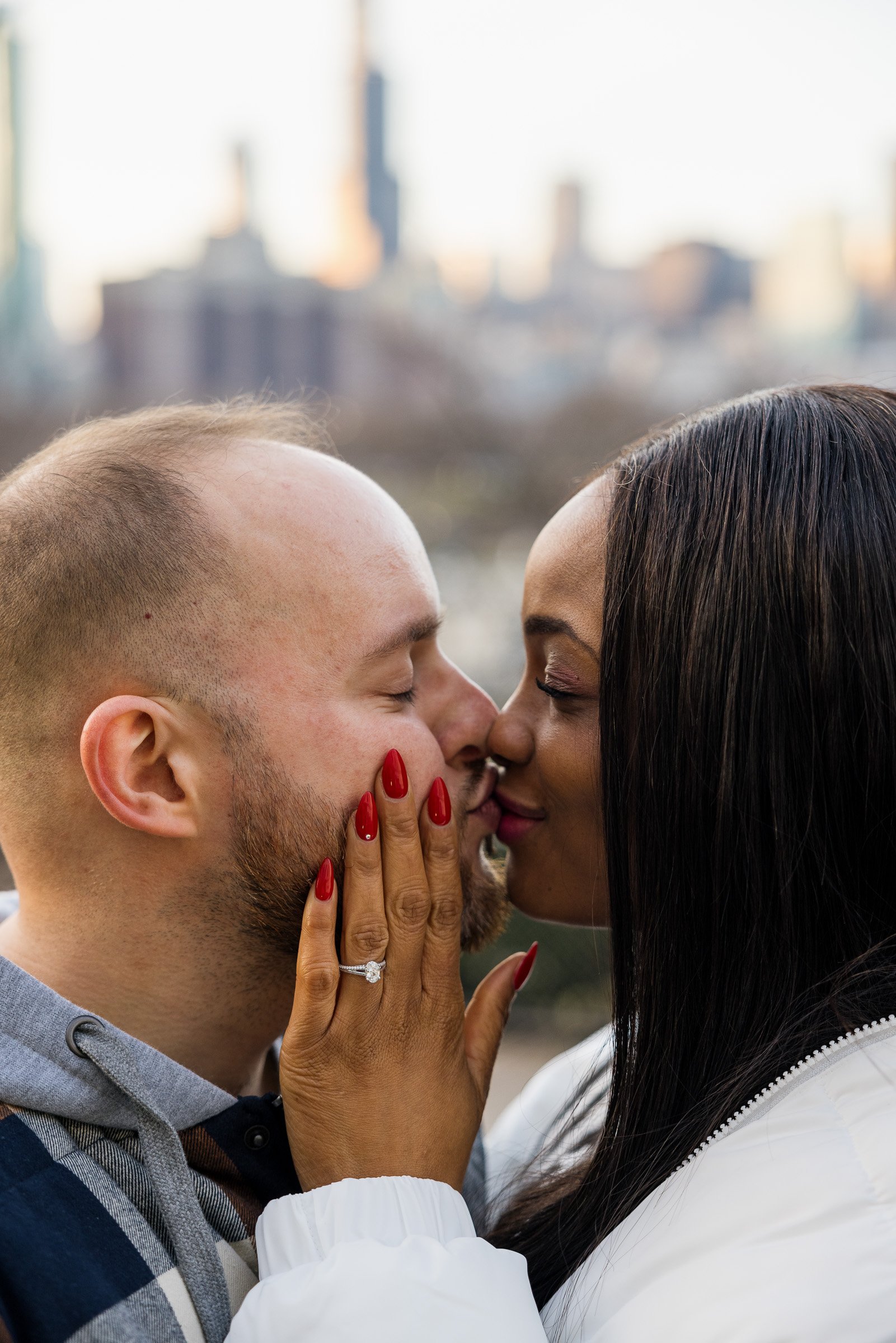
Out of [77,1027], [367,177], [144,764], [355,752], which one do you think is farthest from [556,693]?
[367,177]

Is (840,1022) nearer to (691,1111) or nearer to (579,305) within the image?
(691,1111)

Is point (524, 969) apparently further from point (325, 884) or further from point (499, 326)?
point (499, 326)

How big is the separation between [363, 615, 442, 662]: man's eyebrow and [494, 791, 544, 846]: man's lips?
1.32ft

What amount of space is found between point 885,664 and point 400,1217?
117 centimetres

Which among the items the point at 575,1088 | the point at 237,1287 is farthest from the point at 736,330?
the point at 237,1287

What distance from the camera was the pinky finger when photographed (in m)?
1.91

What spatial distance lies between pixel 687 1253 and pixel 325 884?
848 mm

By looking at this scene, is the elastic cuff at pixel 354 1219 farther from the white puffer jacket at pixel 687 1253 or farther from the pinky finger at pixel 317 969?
the pinky finger at pixel 317 969

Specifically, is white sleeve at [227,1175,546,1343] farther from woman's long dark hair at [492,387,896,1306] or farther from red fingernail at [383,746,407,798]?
red fingernail at [383,746,407,798]

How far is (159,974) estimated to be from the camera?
2.07 metres

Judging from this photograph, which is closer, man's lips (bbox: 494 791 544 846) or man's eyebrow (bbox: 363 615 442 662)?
man's eyebrow (bbox: 363 615 442 662)

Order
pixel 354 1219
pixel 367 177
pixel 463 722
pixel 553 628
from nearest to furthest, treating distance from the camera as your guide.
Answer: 1. pixel 354 1219
2. pixel 553 628
3. pixel 463 722
4. pixel 367 177

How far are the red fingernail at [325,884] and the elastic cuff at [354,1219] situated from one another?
1.59 feet

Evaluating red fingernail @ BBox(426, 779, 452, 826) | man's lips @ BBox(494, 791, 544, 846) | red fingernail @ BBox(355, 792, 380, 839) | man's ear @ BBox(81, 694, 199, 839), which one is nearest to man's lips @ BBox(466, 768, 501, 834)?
man's lips @ BBox(494, 791, 544, 846)
